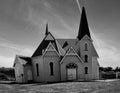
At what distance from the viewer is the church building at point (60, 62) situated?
36625 mm

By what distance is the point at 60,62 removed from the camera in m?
36.5

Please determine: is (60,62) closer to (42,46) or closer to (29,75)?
(42,46)

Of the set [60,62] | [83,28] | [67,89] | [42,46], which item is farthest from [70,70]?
[67,89]

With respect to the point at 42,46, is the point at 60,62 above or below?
below

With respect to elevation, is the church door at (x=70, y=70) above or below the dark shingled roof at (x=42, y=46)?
below

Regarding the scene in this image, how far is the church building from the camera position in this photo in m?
36.6

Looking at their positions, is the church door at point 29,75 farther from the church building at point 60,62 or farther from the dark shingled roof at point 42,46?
the dark shingled roof at point 42,46

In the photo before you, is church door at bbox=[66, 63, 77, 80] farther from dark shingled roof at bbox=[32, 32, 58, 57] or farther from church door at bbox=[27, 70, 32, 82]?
church door at bbox=[27, 70, 32, 82]

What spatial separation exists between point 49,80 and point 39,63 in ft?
13.3

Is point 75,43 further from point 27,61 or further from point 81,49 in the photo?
point 27,61

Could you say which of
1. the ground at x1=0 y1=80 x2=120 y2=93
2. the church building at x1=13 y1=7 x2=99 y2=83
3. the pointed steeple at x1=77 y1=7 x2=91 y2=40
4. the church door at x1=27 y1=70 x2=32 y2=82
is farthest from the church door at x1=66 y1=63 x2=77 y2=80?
the ground at x1=0 y1=80 x2=120 y2=93

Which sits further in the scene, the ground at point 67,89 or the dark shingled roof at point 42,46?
the dark shingled roof at point 42,46

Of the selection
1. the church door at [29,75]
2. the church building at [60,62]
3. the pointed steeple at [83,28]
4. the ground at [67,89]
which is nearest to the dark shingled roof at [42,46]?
the church building at [60,62]

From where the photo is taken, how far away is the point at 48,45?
36.7 metres
